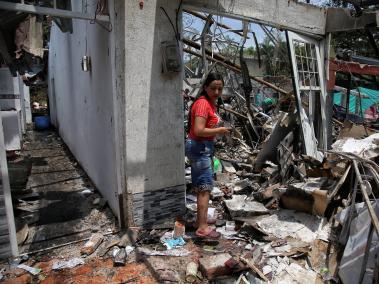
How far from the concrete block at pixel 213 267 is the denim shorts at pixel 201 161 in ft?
2.87

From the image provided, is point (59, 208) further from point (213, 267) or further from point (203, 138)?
point (213, 267)

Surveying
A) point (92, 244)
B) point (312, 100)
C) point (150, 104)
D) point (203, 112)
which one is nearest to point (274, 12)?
point (312, 100)

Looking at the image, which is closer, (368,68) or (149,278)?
(149,278)

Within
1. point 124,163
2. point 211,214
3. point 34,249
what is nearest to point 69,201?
point 34,249

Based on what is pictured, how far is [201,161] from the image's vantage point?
4.01 m

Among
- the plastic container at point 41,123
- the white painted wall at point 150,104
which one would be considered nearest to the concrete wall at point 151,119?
the white painted wall at point 150,104

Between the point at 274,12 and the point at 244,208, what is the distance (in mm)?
3256

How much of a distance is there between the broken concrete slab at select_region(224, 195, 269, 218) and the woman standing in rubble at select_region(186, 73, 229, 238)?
1.74 feet

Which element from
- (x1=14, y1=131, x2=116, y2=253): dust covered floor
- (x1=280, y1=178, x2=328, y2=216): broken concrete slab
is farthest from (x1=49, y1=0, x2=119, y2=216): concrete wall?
(x1=280, y1=178, x2=328, y2=216): broken concrete slab

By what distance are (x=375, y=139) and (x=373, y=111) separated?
10.4 meters

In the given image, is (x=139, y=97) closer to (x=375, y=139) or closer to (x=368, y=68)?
(x=375, y=139)

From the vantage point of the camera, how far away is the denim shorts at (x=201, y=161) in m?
3.99

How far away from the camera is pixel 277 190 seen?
481 cm

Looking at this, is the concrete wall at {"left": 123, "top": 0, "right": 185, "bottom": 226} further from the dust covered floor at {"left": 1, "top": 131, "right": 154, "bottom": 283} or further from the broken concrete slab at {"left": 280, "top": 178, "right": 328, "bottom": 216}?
the broken concrete slab at {"left": 280, "top": 178, "right": 328, "bottom": 216}
